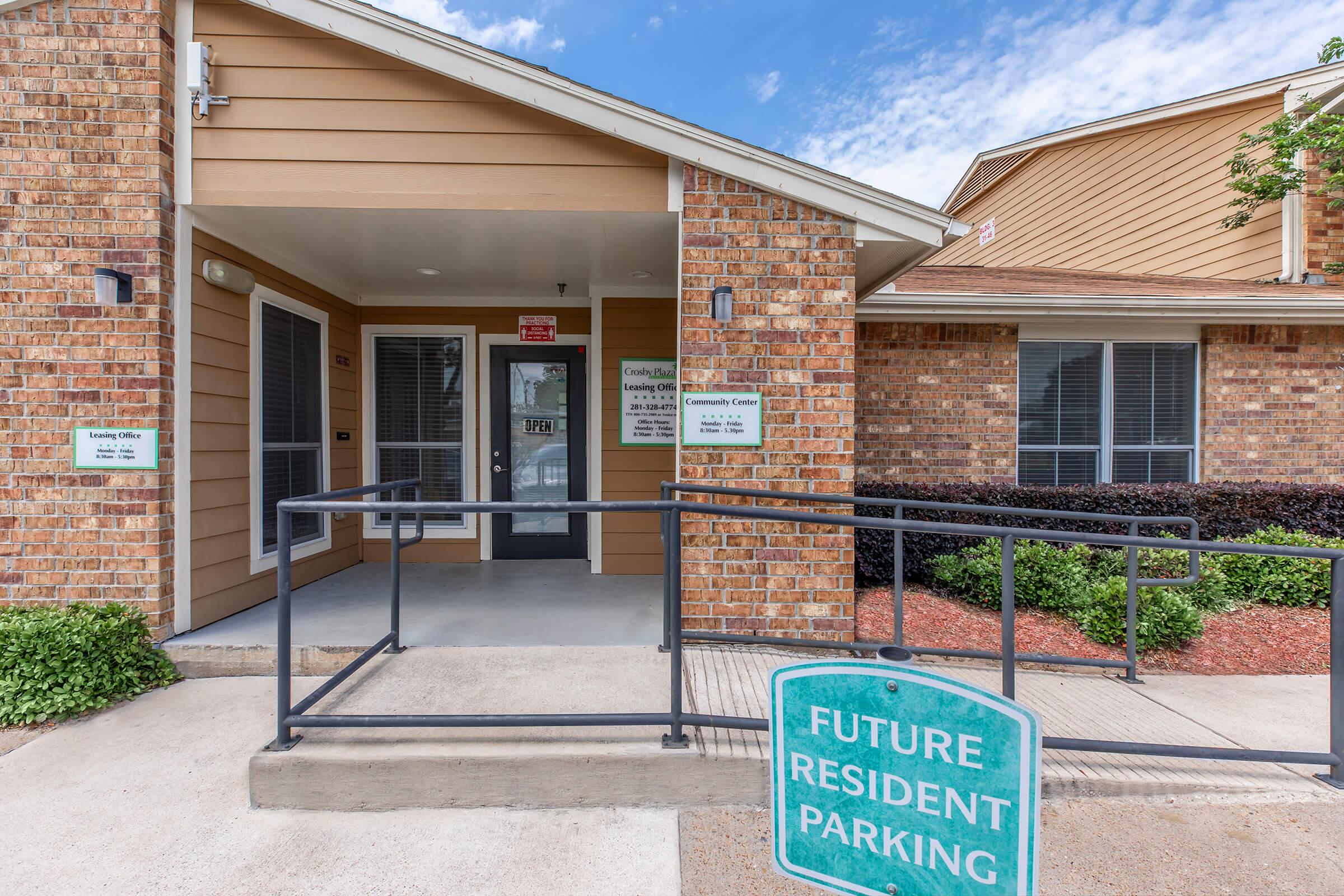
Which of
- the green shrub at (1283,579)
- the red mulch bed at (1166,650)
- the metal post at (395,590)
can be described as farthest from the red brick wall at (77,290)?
the green shrub at (1283,579)

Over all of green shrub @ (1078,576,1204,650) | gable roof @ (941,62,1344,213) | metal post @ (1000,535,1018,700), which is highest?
gable roof @ (941,62,1344,213)

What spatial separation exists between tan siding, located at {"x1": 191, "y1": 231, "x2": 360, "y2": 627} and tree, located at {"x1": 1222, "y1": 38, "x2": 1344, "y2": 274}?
32.9ft

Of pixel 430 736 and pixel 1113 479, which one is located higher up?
pixel 1113 479

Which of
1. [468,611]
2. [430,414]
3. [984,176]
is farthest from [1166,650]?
[984,176]

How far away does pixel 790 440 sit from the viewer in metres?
3.44

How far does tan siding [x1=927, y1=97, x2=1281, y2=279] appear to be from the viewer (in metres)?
7.49

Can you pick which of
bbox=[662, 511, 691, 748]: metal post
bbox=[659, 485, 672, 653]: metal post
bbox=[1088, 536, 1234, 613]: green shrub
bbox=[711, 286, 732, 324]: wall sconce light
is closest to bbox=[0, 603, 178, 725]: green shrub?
bbox=[659, 485, 672, 653]: metal post

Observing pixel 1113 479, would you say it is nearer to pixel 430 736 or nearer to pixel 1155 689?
pixel 1155 689

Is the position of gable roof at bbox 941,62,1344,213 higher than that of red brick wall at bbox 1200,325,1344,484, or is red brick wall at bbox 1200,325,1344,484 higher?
gable roof at bbox 941,62,1344,213

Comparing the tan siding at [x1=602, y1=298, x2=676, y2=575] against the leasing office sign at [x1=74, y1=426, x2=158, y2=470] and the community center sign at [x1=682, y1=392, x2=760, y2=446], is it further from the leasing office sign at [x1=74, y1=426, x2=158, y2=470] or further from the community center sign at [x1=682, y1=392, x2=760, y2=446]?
the leasing office sign at [x1=74, y1=426, x2=158, y2=470]

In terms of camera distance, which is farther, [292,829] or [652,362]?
[652,362]

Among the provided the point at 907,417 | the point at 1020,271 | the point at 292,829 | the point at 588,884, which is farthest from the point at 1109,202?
the point at 292,829

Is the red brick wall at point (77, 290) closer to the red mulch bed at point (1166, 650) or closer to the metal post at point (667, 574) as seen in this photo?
the metal post at point (667, 574)

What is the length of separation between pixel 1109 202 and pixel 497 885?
11.0 m
